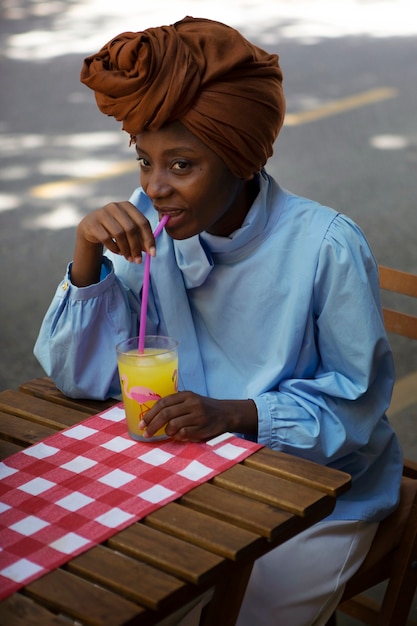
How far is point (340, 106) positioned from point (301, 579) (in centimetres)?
564

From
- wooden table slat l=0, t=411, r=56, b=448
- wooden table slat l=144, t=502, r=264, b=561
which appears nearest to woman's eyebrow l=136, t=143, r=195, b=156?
wooden table slat l=0, t=411, r=56, b=448

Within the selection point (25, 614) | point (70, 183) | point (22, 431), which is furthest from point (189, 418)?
point (70, 183)

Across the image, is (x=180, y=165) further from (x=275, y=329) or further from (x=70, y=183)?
(x=70, y=183)

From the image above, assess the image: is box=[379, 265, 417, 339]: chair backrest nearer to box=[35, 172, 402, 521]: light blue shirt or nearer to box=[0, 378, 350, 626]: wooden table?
box=[35, 172, 402, 521]: light blue shirt

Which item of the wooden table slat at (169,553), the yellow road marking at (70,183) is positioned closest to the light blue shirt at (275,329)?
the wooden table slat at (169,553)

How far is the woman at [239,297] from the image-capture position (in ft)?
6.66

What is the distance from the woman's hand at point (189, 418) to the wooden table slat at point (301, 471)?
4.2 inches

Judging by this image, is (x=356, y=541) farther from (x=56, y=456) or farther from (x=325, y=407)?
(x=56, y=456)

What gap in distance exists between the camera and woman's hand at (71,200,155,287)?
82.0 inches

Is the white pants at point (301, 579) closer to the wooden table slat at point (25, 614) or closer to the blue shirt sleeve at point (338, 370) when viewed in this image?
the blue shirt sleeve at point (338, 370)

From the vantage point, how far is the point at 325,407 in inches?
83.7

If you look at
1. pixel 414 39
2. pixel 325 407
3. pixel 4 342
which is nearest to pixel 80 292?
pixel 325 407

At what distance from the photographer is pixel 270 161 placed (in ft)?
20.8

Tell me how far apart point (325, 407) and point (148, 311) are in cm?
47
